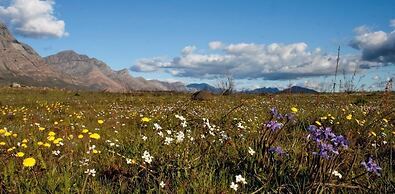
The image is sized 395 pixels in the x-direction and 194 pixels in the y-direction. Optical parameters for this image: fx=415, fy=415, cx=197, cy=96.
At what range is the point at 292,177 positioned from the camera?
4656mm

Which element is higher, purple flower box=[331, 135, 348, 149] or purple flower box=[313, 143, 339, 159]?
purple flower box=[331, 135, 348, 149]

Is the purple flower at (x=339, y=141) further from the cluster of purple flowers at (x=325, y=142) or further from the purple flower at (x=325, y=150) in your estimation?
the purple flower at (x=325, y=150)

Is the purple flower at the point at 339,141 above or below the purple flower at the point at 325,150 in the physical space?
above

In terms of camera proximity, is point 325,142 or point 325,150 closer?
point 325,150

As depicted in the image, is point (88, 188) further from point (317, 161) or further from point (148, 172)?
point (317, 161)

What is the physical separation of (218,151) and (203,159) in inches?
16.1

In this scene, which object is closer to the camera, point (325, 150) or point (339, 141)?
point (325, 150)

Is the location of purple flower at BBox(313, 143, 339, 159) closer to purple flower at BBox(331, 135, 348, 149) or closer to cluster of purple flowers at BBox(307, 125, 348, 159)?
cluster of purple flowers at BBox(307, 125, 348, 159)

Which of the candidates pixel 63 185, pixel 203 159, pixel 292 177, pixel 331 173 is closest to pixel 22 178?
pixel 63 185

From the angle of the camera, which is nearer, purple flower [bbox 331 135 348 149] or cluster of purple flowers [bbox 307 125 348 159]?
cluster of purple flowers [bbox 307 125 348 159]

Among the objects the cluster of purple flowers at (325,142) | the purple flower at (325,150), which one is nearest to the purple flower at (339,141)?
the cluster of purple flowers at (325,142)

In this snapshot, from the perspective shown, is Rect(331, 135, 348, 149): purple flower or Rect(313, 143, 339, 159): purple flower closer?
Rect(313, 143, 339, 159): purple flower

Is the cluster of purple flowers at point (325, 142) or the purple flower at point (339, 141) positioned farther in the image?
the purple flower at point (339, 141)

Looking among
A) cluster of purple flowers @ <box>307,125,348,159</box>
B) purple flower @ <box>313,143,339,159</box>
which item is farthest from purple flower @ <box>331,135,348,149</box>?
purple flower @ <box>313,143,339,159</box>
